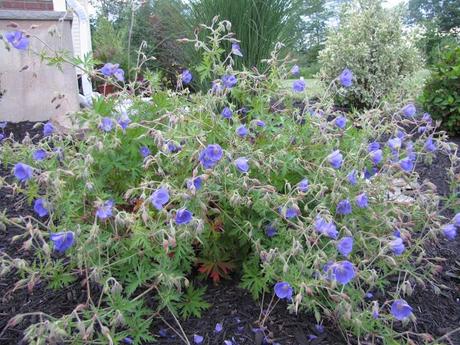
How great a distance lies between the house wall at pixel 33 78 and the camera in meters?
4.74

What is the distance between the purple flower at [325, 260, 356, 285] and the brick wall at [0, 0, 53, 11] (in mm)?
6064

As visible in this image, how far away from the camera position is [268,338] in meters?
1.87

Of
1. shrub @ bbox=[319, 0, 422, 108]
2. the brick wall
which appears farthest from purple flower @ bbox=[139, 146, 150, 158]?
the brick wall

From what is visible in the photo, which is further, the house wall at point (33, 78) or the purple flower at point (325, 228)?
the house wall at point (33, 78)

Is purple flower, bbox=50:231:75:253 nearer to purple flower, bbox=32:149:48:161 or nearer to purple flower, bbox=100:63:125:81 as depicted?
purple flower, bbox=32:149:48:161

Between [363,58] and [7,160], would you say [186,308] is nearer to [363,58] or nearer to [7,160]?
[7,160]

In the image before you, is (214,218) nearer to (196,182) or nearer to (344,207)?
(196,182)

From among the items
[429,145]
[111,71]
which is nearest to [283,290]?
[429,145]

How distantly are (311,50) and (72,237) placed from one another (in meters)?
17.2

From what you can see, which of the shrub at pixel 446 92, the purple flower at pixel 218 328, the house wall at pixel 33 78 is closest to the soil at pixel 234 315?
the purple flower at pixel 218 328

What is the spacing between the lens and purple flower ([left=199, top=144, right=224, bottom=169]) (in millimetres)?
1761

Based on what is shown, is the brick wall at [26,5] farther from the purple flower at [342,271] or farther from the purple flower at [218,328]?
the purple flower at [342,271]

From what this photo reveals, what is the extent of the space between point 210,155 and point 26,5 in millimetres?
5642

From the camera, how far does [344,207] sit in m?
1.89
